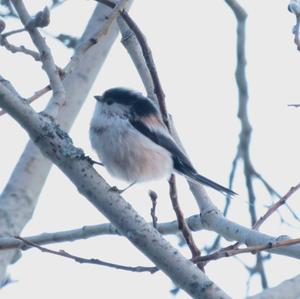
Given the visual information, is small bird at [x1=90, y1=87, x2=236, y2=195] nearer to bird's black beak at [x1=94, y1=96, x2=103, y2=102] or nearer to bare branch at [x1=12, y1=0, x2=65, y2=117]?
bird's black beak at [x1=94, y1=96, x2=103, y2=102]

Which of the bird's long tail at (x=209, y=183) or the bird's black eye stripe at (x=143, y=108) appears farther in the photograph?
the bird's black eye stripe at (x=143, y=108)

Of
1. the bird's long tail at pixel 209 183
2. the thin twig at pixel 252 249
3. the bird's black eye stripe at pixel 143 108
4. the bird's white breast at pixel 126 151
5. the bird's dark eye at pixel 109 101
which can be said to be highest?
the bird's dark eye at pixel 109 101

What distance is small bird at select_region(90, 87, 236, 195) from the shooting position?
380 centimetres

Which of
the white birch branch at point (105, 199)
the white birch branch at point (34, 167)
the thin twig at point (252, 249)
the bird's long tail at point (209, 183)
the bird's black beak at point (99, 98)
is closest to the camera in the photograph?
the thin twig at point (252, 249)

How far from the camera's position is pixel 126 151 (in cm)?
382

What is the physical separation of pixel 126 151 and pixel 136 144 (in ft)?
0.29

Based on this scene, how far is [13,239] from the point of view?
2.68 meters

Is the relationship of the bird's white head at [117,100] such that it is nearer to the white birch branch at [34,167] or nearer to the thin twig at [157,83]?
the white birch branch at [34,167]

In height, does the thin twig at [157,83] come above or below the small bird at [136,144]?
below

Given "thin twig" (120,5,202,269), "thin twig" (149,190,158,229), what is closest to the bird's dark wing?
"thin twig" (149,190,158,229)

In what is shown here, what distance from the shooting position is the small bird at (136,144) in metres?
3.80

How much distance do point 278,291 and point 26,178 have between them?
1699 mm

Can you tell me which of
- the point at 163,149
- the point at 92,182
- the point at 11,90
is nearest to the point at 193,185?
the point at 163,149

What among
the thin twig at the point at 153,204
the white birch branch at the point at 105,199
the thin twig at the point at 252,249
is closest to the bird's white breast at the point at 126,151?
the thin twig at the point at 153,204
